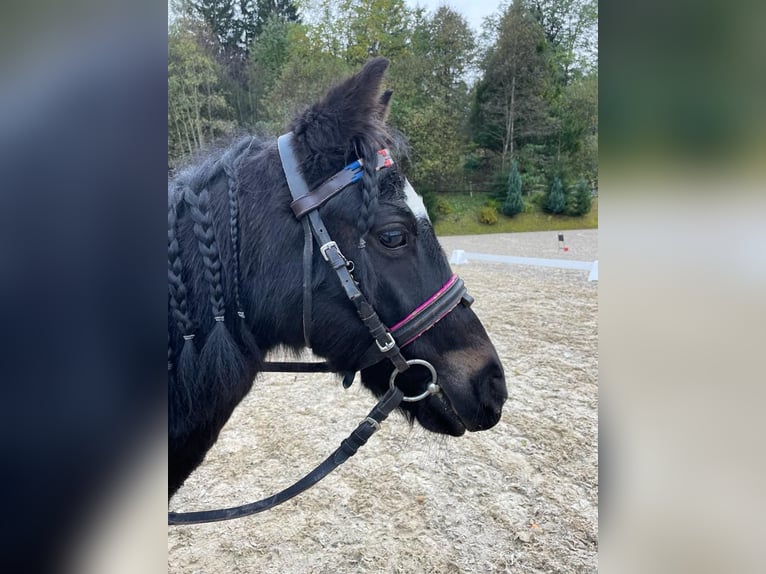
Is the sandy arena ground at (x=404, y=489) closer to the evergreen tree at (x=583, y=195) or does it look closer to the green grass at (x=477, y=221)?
the evergreen tree at (x=583, y=195)

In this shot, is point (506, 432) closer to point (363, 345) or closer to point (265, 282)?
point (363, 345)

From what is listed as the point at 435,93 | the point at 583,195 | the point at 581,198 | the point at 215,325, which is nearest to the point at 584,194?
the point at 583,195

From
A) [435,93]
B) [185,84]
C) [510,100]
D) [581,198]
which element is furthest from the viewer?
[510,100]

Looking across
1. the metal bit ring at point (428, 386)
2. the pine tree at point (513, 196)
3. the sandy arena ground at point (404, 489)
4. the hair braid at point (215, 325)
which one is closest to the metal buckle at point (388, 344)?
the metal bit ring at point (428, 386)

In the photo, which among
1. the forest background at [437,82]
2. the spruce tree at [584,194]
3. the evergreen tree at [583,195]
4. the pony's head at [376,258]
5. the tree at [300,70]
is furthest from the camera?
the tree at [300,70]

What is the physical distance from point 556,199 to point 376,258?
8.91 meters

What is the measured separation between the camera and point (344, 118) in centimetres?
122

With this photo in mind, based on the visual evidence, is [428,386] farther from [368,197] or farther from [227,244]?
[227,244]

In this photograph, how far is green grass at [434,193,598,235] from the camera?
30.1 ft

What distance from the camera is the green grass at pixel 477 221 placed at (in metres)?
9.18

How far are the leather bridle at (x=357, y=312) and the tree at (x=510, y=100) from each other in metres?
6.10
